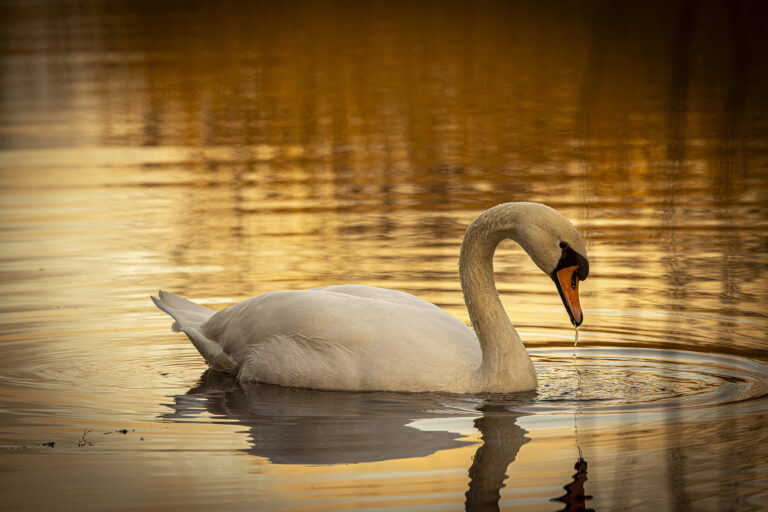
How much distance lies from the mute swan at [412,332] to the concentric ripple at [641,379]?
0.34 m

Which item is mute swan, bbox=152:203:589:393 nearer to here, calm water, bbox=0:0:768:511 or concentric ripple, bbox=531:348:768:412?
calm water, bbox=0:0:768:511

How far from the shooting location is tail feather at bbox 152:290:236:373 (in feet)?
30.6

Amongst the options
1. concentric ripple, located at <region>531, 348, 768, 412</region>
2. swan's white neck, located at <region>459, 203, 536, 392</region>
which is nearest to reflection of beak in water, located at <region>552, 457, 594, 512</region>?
concentric ripple, located at <region>531, 348, 768, 412</region>

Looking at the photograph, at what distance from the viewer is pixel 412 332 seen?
8531 mm

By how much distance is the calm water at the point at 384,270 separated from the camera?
696 cm

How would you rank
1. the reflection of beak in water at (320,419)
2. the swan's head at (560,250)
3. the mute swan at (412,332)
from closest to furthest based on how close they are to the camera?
the reflection of beak in water at (320,419) → the swan's head at (560,250) → the mute swan at (412,332)

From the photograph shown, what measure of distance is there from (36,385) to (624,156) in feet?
36.0

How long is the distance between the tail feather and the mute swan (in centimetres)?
6

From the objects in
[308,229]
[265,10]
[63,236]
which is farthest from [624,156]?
[265,10]

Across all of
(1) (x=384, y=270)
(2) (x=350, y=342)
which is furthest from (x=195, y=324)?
(1) (x=384, y=270)

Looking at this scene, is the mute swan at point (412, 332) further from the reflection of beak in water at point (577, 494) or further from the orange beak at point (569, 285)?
the reflection of beak in water at point (577, 494)

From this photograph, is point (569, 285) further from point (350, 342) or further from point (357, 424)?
point (357, 424)

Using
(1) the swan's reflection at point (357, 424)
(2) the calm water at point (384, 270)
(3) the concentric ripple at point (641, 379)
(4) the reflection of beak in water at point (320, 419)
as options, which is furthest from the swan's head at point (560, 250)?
(4) the reflection of beak in water at point (320, 419)

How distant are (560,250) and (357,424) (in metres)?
1.58
